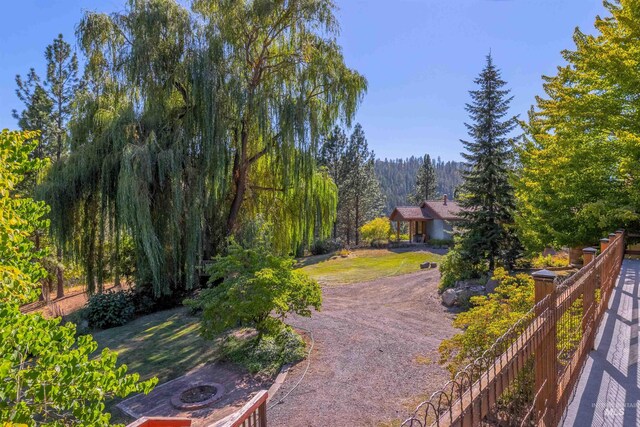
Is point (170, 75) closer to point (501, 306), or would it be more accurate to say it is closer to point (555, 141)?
point (501, 306)

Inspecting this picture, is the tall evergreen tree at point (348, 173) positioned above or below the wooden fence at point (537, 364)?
above

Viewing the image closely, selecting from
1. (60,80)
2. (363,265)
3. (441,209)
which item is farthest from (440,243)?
(60,80)

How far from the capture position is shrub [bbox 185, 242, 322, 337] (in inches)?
275

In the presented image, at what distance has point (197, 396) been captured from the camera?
240 inches

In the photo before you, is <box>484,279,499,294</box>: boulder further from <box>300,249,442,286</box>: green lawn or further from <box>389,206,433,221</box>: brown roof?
<box>389,206,433,221</box>: brown roof

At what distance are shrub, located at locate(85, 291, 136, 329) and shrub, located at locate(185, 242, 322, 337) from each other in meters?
5.02

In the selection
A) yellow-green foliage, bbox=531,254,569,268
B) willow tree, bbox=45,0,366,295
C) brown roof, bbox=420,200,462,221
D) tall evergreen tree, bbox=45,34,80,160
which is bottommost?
yellow-green foliage, bbox=531,254,569,268

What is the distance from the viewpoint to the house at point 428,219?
2864 centimetres

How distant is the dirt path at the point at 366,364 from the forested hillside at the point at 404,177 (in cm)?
9127

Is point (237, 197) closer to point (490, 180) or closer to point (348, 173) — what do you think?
point (490, 180)

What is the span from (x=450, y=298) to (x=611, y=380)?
855 cm

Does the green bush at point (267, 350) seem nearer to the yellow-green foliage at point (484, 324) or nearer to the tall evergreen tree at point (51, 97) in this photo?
the yellow-green foliage at point (484, 324)

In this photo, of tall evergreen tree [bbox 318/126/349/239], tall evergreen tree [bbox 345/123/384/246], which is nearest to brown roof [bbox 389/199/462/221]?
tall evergreen tree [bbox 345/123/384/246]

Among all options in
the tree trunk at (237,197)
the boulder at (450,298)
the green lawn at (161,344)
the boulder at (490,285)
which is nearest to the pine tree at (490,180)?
the boulder at (490,285)
